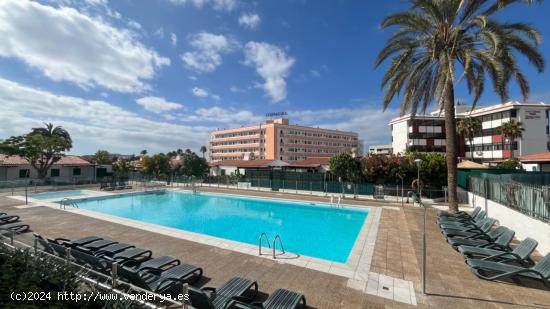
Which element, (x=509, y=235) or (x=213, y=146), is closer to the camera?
(x=509, y=235)

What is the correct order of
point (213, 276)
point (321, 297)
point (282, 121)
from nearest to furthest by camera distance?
1. point (321, 297)
2. point (213, 276)
3. point (282, 121)

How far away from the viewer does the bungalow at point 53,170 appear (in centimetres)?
3350

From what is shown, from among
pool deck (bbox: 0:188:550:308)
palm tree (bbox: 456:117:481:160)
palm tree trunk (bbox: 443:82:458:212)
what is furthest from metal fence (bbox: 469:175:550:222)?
palm tree (bbox: 456:117:481:160)

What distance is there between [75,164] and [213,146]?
169ft

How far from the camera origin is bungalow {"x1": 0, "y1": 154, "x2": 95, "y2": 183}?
3350 centimetres

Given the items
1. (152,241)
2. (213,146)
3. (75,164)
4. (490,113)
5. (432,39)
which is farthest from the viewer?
(213,146)

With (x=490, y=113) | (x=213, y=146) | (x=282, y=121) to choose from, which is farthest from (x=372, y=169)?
(x=213, y=146)

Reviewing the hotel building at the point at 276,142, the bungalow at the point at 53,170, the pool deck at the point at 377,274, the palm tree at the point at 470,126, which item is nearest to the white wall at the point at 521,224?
the pool deck at the point at 377,274

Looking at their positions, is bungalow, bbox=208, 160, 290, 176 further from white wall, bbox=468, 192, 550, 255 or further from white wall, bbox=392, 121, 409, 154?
white wall, bbox=392, 121, 409, 154

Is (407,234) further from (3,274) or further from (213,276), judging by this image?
(3,274)

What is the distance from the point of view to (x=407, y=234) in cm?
1137

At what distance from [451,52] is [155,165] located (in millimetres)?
45354

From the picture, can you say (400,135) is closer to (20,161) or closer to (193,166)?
(193,166)

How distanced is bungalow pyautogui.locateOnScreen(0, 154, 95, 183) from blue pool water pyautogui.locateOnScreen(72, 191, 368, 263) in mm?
16427
